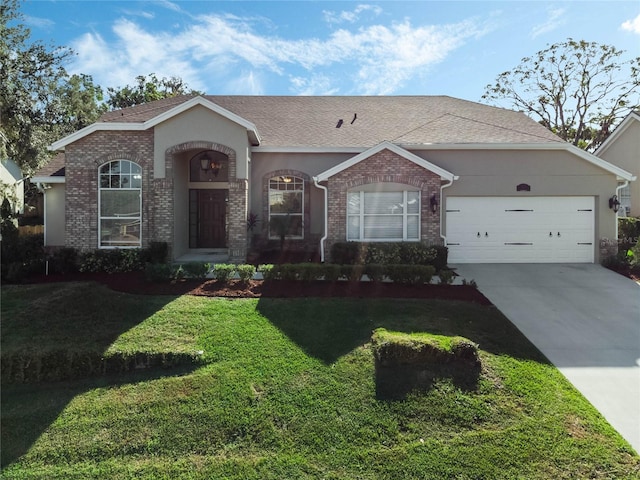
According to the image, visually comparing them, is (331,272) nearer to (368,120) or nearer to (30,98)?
(368,120)

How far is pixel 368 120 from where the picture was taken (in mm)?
15617

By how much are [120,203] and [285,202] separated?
565 cm

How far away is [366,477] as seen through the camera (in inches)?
147

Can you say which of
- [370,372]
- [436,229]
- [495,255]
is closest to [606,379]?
[370,372]

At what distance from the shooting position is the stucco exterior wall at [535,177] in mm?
12422

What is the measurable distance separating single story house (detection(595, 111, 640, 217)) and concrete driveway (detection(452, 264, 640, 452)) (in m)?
7.82

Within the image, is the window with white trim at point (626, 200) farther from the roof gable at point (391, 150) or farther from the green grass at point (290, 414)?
the green grass at point (290, 414)

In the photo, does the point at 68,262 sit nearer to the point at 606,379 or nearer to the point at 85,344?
the point at 85,344

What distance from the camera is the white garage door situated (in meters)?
12.5

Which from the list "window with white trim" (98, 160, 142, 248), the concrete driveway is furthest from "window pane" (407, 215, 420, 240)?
"window with white trim" (98, 160, 142, 248)

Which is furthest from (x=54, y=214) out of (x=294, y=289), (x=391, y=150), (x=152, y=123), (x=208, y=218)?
(x=391, y=150)

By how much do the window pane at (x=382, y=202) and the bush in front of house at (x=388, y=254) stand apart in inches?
50.8

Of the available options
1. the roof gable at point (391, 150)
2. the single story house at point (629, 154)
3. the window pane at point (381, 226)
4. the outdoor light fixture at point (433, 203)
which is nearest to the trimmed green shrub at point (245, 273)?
the roof gable at point (391, 150)

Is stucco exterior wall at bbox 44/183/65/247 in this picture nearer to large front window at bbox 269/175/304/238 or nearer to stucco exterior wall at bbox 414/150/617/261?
large front window at bbox 269/175/304/238
